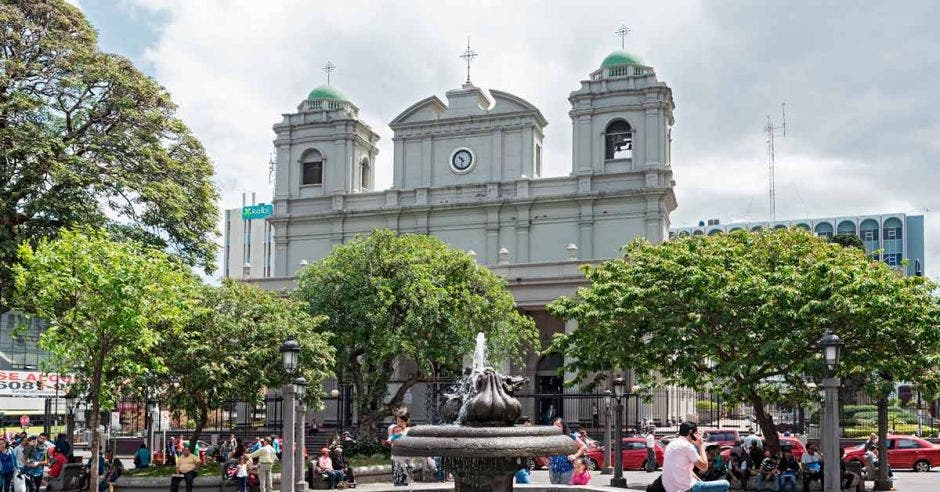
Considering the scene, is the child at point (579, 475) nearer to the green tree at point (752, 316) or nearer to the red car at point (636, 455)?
the green tree at point (752, 316)

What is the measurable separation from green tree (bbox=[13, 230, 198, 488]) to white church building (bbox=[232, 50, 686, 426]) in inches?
1068

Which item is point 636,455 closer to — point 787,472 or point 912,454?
point 912,454

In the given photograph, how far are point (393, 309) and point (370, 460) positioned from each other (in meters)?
7.12

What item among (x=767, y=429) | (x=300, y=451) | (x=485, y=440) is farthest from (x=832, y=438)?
(x=300, y=451)

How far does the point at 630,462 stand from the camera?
3331cm

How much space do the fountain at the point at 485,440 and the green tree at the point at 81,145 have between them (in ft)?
65.7

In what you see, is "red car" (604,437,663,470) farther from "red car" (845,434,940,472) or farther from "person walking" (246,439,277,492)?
"person walking" (246,439,277,492)

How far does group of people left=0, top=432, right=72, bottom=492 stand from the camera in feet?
70.8

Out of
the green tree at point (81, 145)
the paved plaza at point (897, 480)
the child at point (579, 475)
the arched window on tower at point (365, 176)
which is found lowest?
the paved plaza at point (897, 480)

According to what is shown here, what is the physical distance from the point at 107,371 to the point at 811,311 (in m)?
17.8

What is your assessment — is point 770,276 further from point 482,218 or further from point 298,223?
point 298,223

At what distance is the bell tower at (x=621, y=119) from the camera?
2085 inches

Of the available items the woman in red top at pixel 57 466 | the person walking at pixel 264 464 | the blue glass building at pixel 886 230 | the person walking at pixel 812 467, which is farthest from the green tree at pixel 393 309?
the blue glass building at pixel 886 230

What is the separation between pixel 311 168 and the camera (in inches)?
2420
